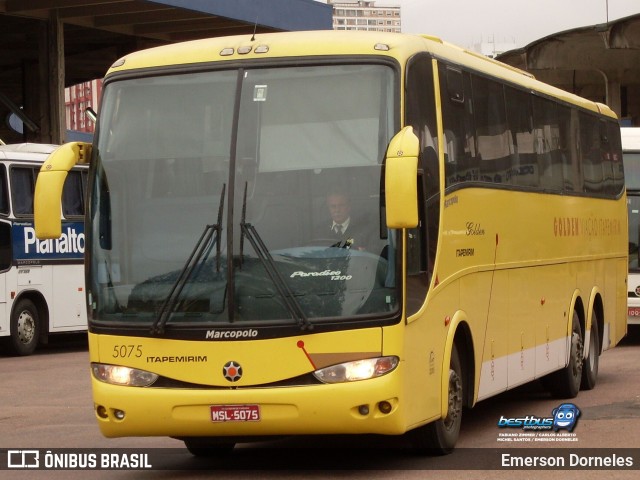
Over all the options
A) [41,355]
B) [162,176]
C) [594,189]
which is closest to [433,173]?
[162,176]

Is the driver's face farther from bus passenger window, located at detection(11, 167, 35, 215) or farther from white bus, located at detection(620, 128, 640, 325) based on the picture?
bus passenger window, located at detection(11, 167, 35, 215)

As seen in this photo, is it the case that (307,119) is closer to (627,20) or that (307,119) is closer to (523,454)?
(523,454)

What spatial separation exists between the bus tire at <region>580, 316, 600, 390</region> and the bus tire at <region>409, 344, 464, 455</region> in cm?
523

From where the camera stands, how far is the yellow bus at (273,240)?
9.57 meters

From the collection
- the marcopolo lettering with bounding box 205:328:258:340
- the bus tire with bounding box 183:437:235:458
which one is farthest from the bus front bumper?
the bus tire with bounding box 183:437:235:458

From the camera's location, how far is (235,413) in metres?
9.60

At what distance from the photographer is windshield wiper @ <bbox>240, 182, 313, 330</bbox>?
9.59 meters

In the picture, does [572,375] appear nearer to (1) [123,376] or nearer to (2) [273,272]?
(2) [273,272]

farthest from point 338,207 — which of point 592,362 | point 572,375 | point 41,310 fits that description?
point 41,310

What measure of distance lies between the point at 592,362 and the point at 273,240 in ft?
25.8

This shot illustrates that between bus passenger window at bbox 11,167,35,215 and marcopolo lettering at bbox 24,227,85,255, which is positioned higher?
bus passenger window at bbox 11,167,35,215

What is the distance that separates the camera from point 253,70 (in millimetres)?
10242

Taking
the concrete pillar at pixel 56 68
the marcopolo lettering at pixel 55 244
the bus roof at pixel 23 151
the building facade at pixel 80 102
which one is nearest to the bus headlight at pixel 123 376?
the marcopolo lettering at pixel 55 244

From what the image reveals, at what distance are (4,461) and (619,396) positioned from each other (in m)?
7.00
